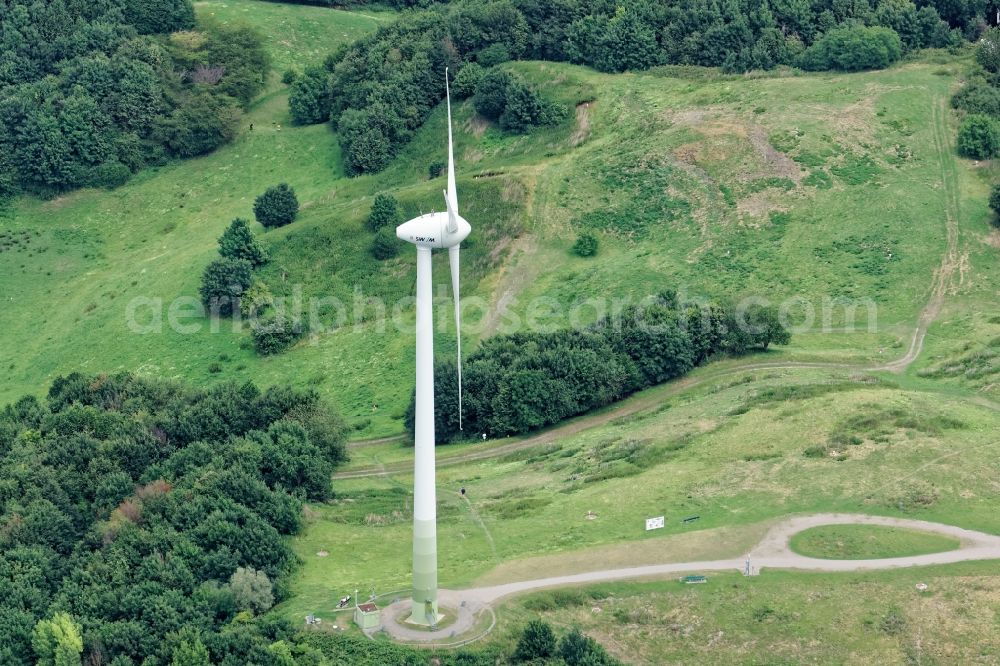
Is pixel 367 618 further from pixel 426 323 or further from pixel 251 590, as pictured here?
pixel 426 323

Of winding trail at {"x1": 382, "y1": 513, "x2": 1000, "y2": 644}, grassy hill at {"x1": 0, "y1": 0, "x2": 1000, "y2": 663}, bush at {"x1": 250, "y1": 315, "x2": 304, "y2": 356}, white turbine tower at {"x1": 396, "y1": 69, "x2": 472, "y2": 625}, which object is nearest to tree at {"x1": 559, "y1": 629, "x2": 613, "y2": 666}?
grassy hill at {"x1": 0, "y1": 0, "x2": 1000, "y2": 663}

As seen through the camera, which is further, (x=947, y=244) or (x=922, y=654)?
(x=947, y=244)

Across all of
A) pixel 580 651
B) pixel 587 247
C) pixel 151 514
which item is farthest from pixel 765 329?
pixel 151 514

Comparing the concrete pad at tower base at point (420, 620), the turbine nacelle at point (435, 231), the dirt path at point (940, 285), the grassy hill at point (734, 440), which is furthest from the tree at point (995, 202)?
the turbine nacelle at point (435, 231)

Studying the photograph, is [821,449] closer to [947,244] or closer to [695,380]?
[695,380]

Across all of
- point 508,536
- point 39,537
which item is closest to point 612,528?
point 508,536

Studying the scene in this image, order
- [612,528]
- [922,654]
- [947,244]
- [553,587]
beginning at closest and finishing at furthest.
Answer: [922,654] < [553,587] < [612,528] < [947,244]

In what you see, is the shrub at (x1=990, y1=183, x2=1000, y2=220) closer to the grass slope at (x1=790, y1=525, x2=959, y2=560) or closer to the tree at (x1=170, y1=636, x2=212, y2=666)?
the grass slope at (x1=790, y1=525, x2=959, y2=560)

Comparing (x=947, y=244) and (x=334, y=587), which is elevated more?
(x=947, y=244)
